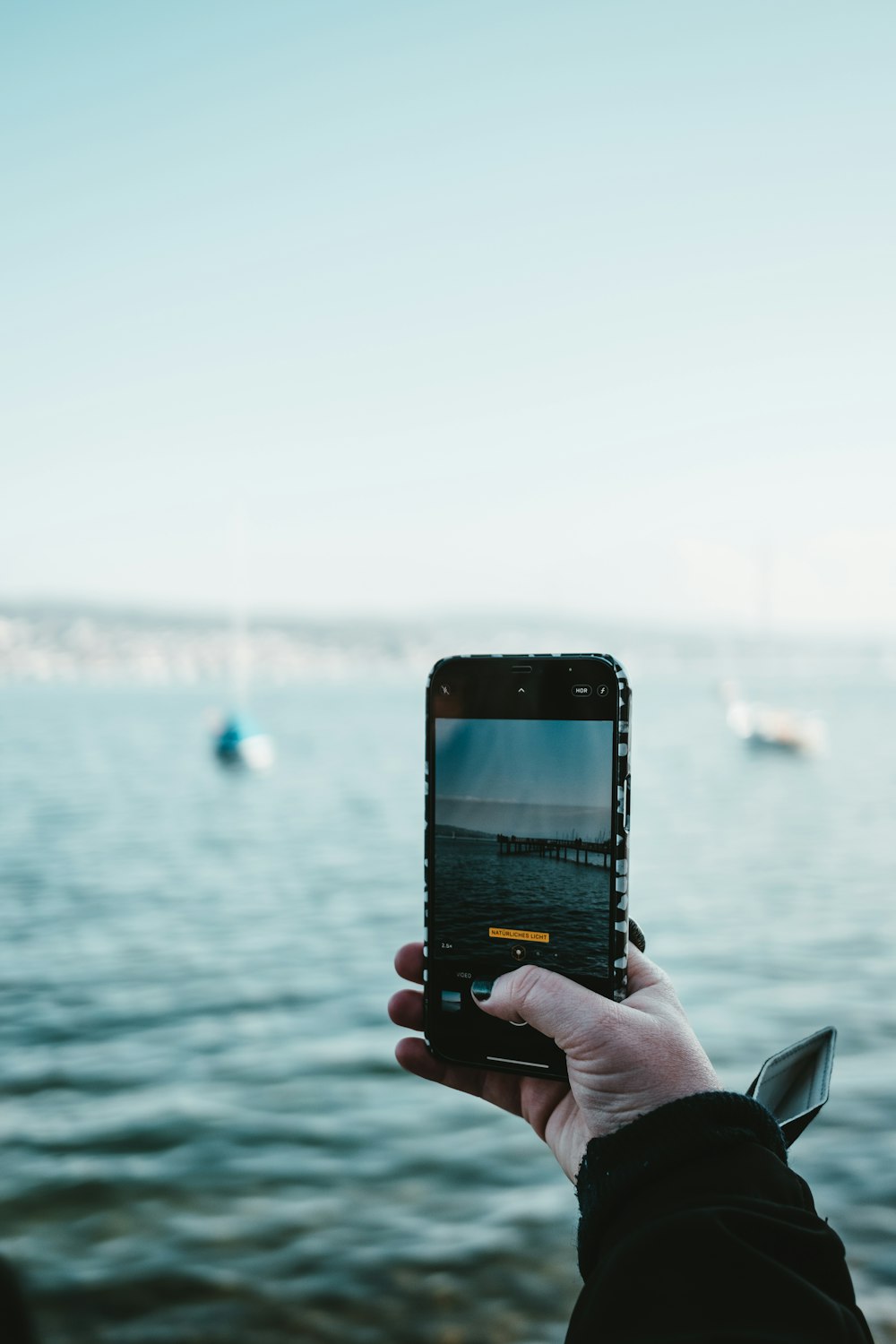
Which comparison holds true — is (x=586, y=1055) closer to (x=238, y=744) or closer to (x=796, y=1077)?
(x=796, y=1077)

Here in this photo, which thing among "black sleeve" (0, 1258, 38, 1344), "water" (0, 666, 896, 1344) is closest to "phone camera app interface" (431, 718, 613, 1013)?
"black sleeve" (0, 1258, 38, 1344)

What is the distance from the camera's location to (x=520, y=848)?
204 centimetres

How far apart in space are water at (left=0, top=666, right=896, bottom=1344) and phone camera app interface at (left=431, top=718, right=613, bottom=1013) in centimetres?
406

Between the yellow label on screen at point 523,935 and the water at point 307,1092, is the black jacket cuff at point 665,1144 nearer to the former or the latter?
the yellow label on screen at point 523,935

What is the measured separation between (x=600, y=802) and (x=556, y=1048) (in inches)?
16.9

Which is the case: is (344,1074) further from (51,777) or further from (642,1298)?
(51,777)

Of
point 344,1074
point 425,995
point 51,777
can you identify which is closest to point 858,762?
point 51,777

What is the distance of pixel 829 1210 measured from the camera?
6430 millimetres

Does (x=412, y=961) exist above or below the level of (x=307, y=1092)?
above

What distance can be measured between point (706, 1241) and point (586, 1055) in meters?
0.52

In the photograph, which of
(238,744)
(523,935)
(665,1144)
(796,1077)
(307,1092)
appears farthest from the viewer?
(238,744)

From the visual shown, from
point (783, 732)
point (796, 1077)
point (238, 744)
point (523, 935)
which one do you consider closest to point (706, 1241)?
point (796, 1077)

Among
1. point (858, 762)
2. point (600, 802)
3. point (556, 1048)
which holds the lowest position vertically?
point (858, 762)

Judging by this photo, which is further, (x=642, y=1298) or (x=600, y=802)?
(x=600, y=802)
